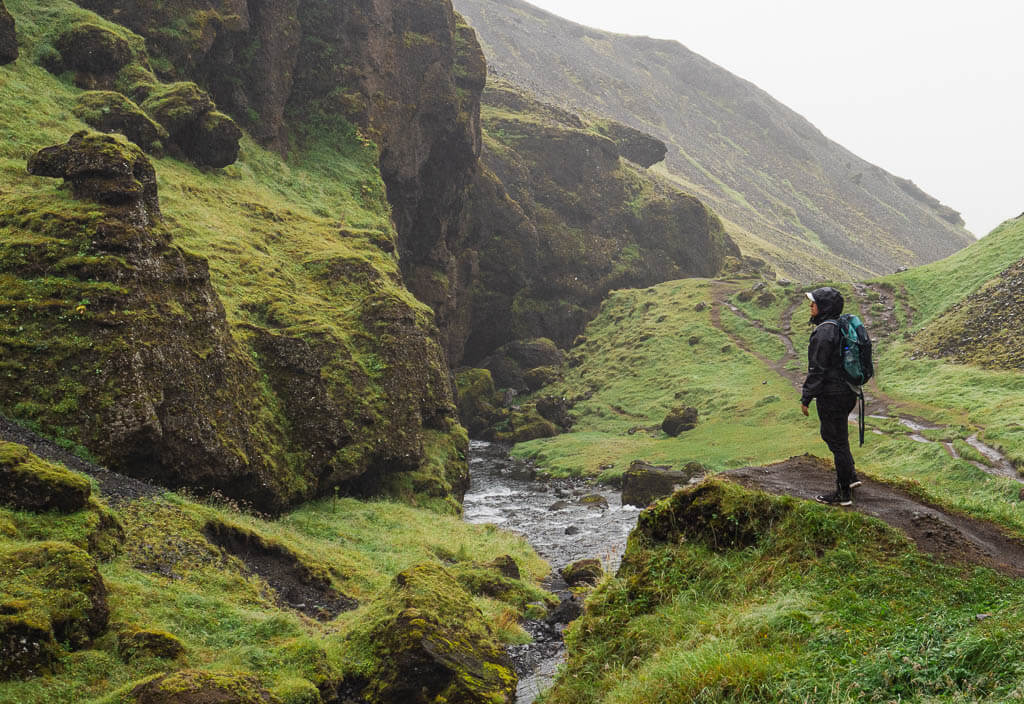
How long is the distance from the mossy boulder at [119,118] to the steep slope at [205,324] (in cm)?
79

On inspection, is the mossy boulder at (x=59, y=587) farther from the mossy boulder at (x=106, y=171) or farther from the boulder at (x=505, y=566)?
the boulder at (x=505, y=566)

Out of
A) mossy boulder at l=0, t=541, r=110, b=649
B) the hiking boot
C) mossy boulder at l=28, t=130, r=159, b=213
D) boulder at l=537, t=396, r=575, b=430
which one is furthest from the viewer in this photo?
boulder at l=537, t=396, r=575, b=430

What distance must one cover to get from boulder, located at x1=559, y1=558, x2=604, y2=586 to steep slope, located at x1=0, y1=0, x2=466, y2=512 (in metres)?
8.47

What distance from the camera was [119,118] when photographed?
30.4m

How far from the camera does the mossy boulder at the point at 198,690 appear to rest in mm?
9133

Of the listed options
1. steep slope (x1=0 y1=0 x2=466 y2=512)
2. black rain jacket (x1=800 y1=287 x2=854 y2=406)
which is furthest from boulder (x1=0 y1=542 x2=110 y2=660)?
black rain jacket (x1=800 y1=287 x2=854 y2=406)

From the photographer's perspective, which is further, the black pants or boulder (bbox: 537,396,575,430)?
boulder (bbox: 537,396,575,430)

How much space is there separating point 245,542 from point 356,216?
96.3 feet

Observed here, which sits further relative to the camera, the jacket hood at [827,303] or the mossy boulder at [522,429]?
A: the mossy boulder at [522,429]

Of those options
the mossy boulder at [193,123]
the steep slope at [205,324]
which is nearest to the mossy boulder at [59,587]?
the steep slope at [205,324]

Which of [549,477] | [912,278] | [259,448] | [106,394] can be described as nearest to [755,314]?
[912,278]

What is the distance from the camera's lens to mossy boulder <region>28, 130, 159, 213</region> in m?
20.4

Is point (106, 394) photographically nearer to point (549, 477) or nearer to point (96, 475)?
point (96, 475)

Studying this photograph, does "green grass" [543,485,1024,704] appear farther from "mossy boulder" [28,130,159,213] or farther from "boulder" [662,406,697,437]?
"boulder" [662,406,697,437]
